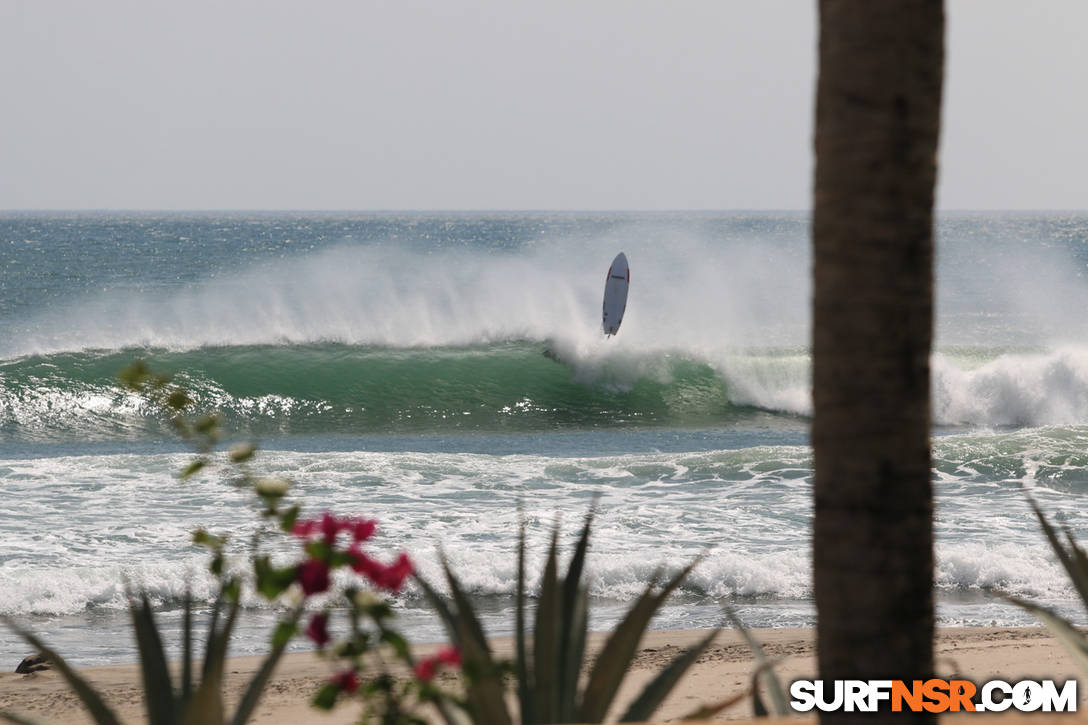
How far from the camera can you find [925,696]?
7.05ft

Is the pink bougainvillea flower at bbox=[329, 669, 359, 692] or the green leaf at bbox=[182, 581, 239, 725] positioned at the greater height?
the pink bougainvillea flower at bbox=[329, 669, 359, 692]

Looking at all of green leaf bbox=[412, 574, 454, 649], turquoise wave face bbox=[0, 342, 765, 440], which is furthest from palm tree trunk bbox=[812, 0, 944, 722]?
turquoise wave face bbox=[0, 342, 765, 440]

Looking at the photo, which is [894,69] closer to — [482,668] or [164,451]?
[482,668]

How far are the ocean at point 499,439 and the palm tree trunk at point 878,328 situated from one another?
0.73 metres

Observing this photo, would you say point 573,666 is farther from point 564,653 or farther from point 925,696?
point 925,696

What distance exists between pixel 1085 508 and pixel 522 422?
1131 centimetres

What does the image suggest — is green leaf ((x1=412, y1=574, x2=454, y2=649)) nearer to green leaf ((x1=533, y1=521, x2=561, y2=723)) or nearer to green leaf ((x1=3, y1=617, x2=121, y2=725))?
green leaf ((x1=533, y1=521, x2=561, y2=723))

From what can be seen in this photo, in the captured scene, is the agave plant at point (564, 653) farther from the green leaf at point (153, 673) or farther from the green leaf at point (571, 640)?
the green leaf at point (153, 673)

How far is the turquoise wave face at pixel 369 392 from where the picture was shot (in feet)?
66.7

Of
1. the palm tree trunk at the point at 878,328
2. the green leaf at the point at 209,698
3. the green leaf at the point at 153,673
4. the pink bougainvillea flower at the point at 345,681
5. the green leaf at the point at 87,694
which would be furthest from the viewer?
the green leaf at the point at 153,673

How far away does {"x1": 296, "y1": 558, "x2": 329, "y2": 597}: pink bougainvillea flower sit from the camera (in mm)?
2182

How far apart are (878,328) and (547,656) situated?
1291 mm

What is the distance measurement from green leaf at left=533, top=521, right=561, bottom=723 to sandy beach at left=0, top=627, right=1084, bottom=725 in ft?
8.25

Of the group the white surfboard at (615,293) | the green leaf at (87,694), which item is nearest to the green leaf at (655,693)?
the green leaf at (87,694)
